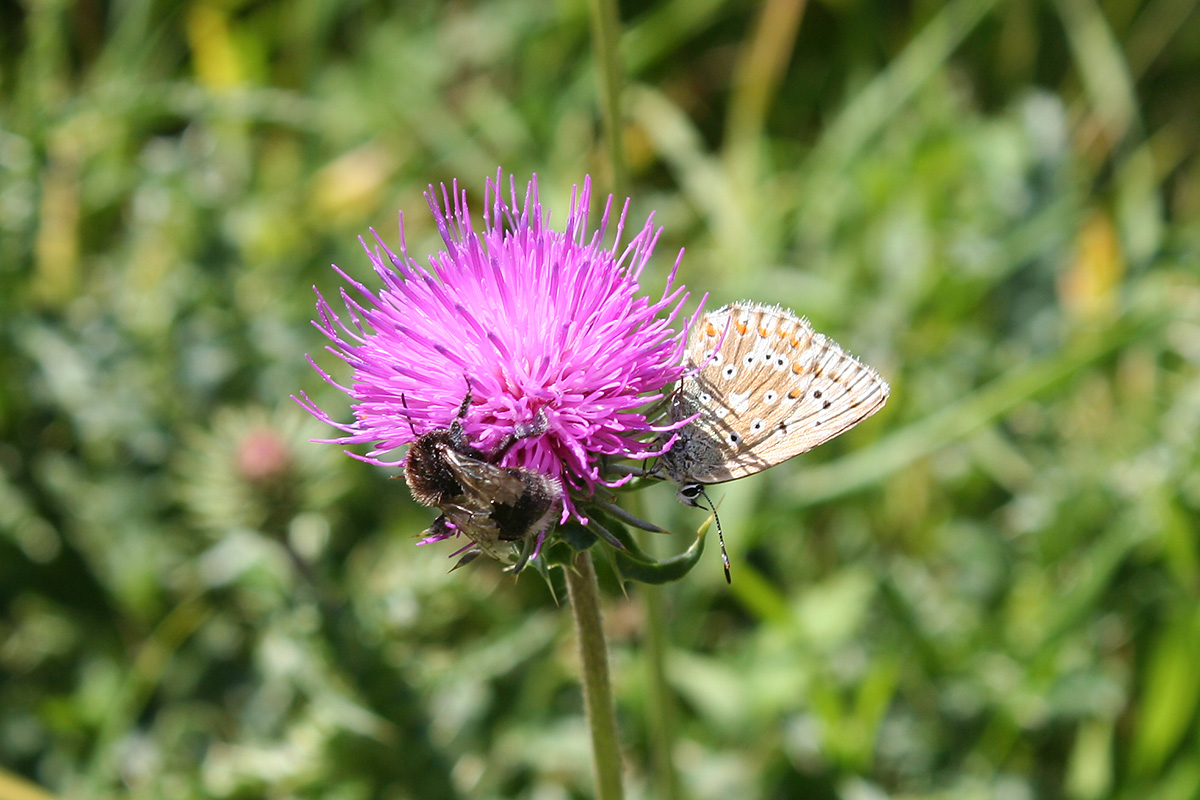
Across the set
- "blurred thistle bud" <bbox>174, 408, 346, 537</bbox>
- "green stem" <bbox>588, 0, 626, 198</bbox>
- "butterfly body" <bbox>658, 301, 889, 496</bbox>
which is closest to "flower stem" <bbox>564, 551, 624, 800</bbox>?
"butterfly body" <bbox>658, 301, 889, 496</bbox>

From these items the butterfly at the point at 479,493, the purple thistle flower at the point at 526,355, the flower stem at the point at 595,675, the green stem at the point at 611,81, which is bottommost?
the flower stem at the point at 595,675

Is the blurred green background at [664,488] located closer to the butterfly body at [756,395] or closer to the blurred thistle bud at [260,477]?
the blurred thistle bud at [260,477]

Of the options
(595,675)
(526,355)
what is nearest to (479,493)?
(526,355)

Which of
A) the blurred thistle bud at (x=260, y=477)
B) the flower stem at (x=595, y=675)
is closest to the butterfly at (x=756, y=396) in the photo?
the flower stem at (x=595, y=675)

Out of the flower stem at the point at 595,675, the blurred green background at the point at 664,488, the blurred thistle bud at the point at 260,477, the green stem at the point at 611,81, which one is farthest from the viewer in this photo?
the blurred green background at the point at 664,488

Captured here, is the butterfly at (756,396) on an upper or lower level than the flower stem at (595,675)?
upper

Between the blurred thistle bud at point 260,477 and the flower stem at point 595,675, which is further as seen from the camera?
the blurred thistle bud at point 260,477

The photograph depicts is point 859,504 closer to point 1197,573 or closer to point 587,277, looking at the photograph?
point 1197,573
